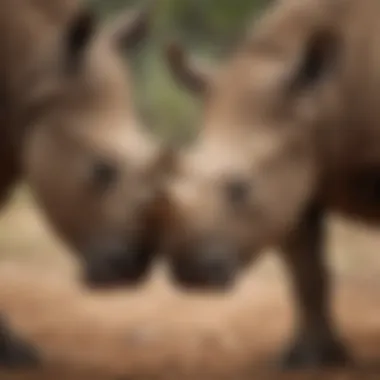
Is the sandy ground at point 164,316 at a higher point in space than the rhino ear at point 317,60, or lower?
lower

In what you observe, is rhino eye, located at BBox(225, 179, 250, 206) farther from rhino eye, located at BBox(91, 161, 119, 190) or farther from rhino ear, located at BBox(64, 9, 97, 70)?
rhino ear, located at BBox(64, 9, 97, 70)

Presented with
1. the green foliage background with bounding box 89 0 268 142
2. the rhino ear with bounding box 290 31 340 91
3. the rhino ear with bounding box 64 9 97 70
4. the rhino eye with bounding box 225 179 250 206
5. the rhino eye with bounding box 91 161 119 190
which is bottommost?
the rhino eye with bounding box 225 179 250 206

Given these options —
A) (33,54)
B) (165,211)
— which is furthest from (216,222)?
(33,54)

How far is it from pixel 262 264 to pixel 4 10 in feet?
1.75

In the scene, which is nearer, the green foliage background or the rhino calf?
the rhino calf

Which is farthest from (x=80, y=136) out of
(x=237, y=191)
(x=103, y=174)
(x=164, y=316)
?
(x=164, y=316)

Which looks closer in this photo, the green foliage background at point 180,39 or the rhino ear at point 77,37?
the rhino ear at point 77,37

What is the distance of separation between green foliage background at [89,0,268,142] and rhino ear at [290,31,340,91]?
0.23 meters

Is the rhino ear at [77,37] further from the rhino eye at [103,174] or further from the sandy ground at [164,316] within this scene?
the sandy ground at [164,316]

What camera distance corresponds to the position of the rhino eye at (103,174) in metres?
1.02

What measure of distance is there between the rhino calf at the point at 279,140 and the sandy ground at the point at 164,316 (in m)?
0.09

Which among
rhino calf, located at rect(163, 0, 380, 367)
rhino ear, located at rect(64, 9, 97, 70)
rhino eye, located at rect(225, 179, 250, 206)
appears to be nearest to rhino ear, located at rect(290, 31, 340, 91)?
rhino calf, located at rect(163, 0, 380, 367)

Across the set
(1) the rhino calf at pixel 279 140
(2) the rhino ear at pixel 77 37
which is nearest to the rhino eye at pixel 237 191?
(1) the rhino calf at pixel 279 140

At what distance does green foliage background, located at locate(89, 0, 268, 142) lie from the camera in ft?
4.29
